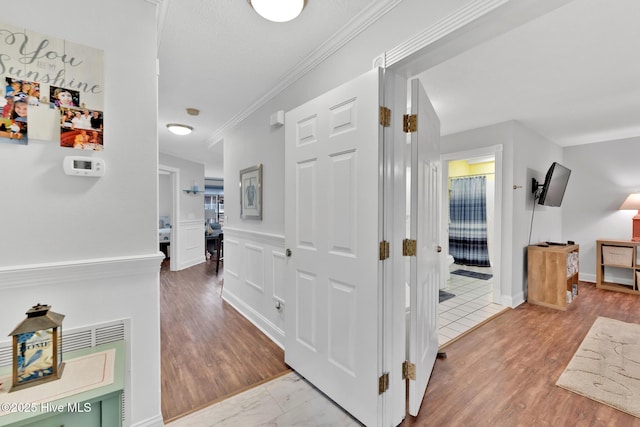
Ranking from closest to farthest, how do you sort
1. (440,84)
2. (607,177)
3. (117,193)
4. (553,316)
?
(117,193) < (440,84) < (553,316) < (607,177)

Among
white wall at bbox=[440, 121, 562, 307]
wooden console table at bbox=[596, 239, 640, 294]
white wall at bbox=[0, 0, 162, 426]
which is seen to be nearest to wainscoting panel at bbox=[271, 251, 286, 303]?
white wall at bbox=[0, 0, 162, 426]

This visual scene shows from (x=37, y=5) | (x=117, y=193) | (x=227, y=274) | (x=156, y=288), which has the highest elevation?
(x=37, y=5)

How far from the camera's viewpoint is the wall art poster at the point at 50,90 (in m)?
1.12

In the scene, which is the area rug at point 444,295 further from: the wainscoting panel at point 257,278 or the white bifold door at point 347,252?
the wainscoting panel at point 257,278

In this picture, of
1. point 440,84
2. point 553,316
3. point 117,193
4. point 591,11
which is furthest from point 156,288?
point 553,316

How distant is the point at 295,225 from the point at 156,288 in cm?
93

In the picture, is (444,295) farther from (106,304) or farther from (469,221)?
(106,304)

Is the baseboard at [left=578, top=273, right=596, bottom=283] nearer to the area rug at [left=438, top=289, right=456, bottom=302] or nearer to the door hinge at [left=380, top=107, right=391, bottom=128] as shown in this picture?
the area rug at [left=438, top=289, right=456, bottom=302]

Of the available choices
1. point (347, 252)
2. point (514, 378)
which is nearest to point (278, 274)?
point (347, 252)

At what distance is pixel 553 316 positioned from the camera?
316 cm

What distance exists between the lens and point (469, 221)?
228 inches

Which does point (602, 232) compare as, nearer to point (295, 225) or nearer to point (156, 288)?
point (295, 225)

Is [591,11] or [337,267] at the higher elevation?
[591,11]

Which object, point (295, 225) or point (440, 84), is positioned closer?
point (295, 225)
